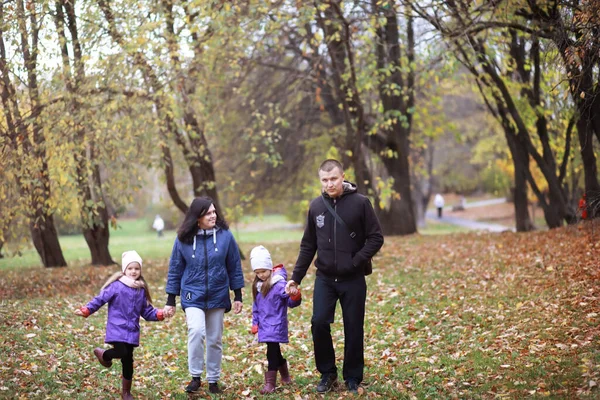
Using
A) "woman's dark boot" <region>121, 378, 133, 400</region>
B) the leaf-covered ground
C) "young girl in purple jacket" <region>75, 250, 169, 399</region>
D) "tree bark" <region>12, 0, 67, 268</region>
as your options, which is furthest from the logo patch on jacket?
"tree bark" <region>12, 0, 67, 268</region>

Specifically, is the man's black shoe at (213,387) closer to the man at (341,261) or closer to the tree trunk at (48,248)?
the man at (341,261)

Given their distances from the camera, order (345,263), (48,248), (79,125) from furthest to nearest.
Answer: (48,248) < (79,125) < (345,263)

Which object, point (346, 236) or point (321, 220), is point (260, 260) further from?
point (346, 236)

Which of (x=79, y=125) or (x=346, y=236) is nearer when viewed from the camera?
(x=346, y=236)

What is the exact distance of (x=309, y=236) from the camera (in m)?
7.46

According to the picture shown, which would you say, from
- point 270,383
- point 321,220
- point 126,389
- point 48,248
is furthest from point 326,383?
point 48,248

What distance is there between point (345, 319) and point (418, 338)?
3.14m

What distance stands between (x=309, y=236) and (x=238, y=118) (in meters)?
20.7

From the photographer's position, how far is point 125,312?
7.24 meters

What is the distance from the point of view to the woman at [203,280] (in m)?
7.44

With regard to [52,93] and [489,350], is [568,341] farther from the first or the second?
[52,93]

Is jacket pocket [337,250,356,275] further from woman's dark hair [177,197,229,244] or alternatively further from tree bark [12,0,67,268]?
tree bark [12,0,67,268]

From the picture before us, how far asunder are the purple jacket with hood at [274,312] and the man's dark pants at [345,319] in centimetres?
27

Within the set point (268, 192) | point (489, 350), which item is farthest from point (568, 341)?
point (268, 192)
